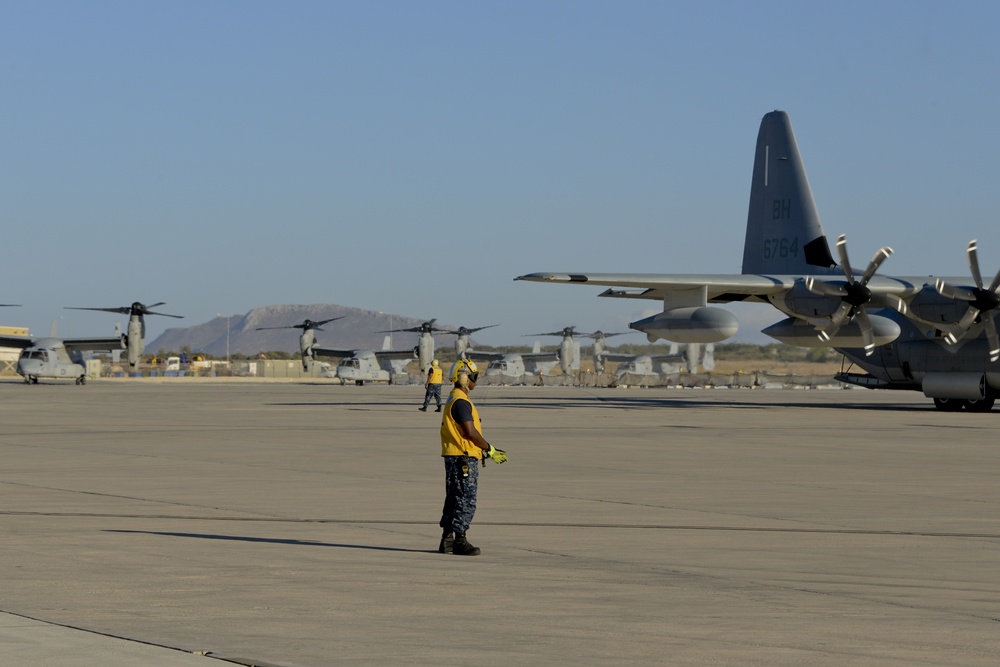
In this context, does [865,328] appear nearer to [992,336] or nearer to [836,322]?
[836,322]

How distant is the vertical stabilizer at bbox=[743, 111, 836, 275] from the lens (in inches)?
1810

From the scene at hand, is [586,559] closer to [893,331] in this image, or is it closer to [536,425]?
[536,425]

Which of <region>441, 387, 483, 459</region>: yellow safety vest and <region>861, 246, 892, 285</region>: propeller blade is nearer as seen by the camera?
<region>441, 387, 483, 459</region>: yellow safety vest

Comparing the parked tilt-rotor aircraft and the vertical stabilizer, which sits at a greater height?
the vertical stabilizer

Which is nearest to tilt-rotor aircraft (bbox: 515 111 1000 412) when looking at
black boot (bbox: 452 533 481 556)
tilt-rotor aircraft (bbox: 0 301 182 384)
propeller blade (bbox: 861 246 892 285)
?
propeller blade (bbox: 861 246 892 285)

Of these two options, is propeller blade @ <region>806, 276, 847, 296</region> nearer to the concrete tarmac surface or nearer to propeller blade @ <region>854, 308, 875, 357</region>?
propeller blade @ <region>854, 308, 875, 357</region>

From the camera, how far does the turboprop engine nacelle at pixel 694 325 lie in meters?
38.0

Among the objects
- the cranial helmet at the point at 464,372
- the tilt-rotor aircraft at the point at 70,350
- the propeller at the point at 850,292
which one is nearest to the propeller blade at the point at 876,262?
the propeller at the point at 850,292

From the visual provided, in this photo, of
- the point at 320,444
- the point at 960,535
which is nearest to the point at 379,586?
the point at 960,535

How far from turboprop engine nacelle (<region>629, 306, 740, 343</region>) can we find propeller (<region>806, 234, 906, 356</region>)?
8.70 ft

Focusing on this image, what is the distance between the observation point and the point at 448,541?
11.0 m

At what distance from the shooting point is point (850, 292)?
3719 centimetres

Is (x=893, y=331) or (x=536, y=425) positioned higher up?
(x=893, y=331)

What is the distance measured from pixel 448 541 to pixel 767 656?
15.1ft
